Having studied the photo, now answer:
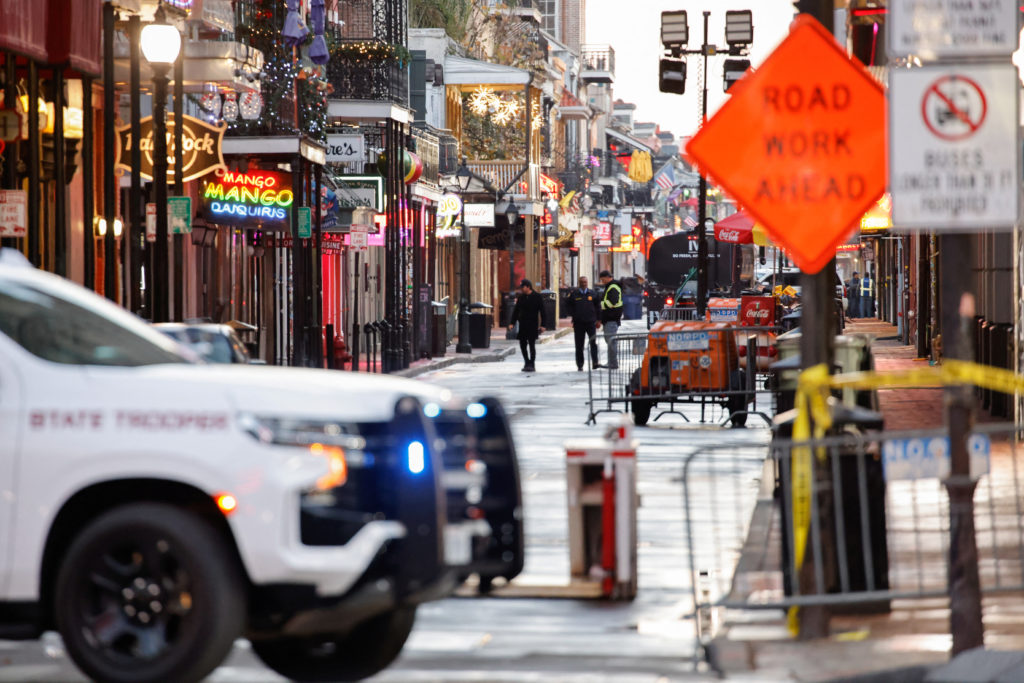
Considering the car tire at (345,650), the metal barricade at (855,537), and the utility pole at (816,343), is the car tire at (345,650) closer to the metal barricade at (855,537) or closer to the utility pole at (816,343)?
the metal barricade at (855,537)

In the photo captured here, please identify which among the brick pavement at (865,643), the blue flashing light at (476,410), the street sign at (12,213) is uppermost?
the street sign at (12,213)

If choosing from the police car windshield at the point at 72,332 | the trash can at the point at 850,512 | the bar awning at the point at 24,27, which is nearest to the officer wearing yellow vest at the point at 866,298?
the bar awning at the point at 24,27

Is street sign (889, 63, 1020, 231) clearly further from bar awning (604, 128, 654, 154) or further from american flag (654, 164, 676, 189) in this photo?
bar awning (604, 128, 654, 154)

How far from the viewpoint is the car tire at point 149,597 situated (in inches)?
282

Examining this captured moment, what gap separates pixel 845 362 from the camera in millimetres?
13758

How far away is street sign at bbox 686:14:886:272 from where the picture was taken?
862 cm

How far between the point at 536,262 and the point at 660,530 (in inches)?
2684

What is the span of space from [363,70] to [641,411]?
1634cm

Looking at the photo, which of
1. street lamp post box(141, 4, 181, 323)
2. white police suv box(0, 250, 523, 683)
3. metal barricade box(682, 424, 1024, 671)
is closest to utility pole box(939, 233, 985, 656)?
metal barricade box(682, 424, 1024, 671)

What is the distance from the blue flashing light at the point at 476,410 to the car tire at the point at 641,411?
48.0 ft

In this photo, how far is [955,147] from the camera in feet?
24.8

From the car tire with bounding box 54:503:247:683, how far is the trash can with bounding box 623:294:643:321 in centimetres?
7232

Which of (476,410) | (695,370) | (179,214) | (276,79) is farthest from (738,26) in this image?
(476,410)

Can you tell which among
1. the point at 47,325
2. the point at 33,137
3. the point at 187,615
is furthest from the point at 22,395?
the point at 33,137
